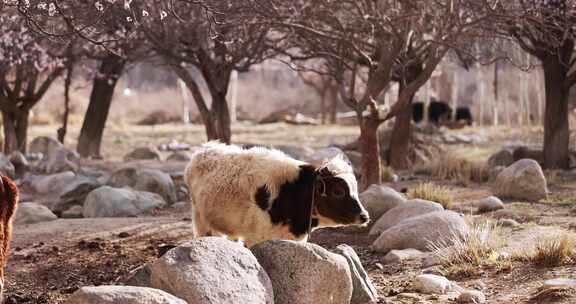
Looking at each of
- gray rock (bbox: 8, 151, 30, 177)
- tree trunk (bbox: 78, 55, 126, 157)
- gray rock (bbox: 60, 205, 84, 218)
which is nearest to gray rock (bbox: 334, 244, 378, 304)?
gray rock (bbox: 60, 205, 84, 218)

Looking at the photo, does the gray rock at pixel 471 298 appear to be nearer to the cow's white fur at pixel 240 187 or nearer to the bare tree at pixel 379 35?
the cow's white fur at pixel 240 187

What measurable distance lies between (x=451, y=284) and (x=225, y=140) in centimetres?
895

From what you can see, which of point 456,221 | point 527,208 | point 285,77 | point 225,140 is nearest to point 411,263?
point 456,221

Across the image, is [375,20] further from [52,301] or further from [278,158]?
[52,301]

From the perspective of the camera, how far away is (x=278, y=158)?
7.91 m

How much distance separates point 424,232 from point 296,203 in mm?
2380

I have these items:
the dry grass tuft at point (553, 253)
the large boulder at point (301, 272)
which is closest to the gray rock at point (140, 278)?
the large boulder at point (301, 272)

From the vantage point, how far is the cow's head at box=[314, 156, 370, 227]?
790 centimetres

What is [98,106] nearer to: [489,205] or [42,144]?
[42,144]

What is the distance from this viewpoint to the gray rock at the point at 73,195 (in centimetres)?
1408

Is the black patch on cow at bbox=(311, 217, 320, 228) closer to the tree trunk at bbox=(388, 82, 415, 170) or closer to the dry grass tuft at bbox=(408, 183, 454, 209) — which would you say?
the dry grass tuft at bbox=(408, 183, 454, 209)

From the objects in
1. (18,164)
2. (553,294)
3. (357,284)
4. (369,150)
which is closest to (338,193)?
(357,284)

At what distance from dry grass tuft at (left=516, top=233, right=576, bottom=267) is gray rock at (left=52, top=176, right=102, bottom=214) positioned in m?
8.01

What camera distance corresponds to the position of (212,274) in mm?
5828
